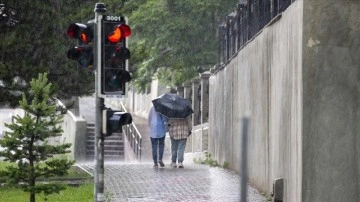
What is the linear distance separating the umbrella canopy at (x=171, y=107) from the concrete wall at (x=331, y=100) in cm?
1117

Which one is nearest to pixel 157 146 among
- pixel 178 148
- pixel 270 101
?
pixel 178 148

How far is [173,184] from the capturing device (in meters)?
18.9

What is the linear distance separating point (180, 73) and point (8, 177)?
25.2 metres

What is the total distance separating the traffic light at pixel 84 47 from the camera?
12.9 m

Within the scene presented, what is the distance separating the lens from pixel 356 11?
41.5 ft

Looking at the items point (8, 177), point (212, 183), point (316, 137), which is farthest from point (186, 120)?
point (316, 137)

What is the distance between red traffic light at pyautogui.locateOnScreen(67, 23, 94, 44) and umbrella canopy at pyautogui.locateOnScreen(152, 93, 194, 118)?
1072 cm

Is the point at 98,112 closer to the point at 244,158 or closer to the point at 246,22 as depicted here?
the point at 244,158

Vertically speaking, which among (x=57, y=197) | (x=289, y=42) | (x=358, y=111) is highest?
(x=289, y=42)

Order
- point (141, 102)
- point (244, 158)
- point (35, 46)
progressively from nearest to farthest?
1. point (244, 158)
2. point (35, 46)
3. point (141, 102)

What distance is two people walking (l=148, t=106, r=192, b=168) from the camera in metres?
23.8

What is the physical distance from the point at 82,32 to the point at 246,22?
9.27 meters

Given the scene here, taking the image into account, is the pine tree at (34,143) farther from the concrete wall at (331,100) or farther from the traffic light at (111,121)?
the concrete wall at (331,100)

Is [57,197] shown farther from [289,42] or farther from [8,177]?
[289,42]
